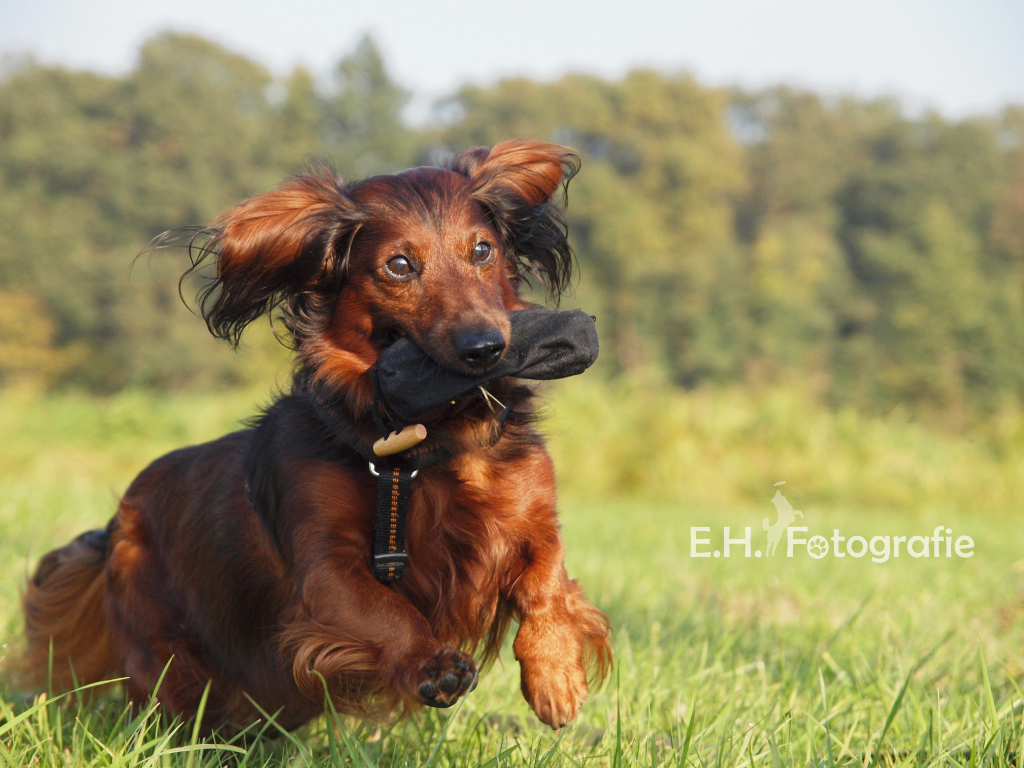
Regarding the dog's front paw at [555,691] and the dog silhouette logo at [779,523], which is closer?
the dog's front paw at [555,691]

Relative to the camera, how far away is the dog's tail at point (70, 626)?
3047 mm

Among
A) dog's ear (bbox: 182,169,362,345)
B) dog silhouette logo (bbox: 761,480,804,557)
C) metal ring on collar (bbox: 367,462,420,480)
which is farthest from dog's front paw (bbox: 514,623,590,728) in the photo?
dog silhouette logo (bbox: 761,480,804,557)

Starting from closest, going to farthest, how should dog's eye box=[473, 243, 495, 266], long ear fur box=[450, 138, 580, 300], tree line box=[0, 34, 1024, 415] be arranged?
dog's eye box=[473, 243, 495, 266] → long ear fur box=[450, 138, 580, 300] → tree line box=[0, 34, 1024, 415]

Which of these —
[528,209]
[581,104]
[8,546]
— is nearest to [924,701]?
[528,209]

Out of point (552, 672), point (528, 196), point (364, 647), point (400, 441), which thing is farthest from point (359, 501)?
point (528, 196)

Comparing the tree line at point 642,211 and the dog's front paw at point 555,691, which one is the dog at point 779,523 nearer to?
the dog's front paw at point 555,691

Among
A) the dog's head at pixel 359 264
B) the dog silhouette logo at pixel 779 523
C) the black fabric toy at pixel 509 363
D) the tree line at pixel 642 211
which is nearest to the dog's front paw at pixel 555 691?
the black fabric toy at pixel 509 363

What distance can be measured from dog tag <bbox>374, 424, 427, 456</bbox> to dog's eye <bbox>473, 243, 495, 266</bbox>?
1.78 feet

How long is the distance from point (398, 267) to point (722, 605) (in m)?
3.06

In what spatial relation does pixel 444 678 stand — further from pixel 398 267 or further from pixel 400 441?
pixel 398 267

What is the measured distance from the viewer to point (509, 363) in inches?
88.6

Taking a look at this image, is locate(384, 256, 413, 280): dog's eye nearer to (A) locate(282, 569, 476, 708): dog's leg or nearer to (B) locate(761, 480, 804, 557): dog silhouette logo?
(A) locate(282, 569, 476, 708): dog's leg

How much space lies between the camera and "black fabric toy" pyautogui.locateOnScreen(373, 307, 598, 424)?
217 cm

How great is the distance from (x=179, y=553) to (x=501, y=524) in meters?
1.10
